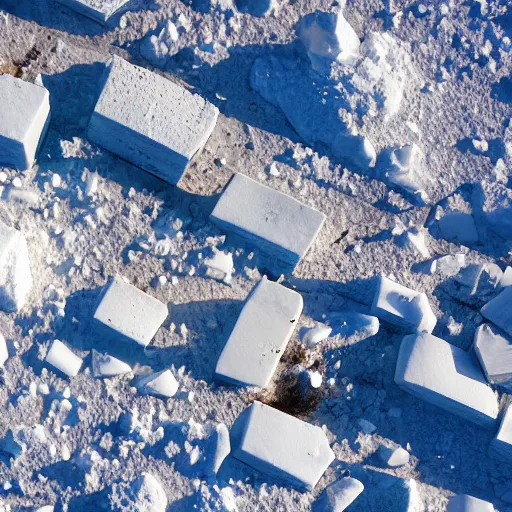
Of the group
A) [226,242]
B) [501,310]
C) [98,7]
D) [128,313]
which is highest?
[98,7]

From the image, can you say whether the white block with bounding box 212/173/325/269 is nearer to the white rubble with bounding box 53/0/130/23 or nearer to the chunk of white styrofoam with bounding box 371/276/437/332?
the chunk of white styrofoam with bounding box 371/276/437/332

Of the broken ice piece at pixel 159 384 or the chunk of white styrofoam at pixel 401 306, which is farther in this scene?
the chunk of white styrofoam at pixel 401 306

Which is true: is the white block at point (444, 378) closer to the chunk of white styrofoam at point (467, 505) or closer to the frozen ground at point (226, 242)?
the frozen ground at point (226, 242)

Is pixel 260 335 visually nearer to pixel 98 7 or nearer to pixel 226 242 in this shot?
pixel 226 242

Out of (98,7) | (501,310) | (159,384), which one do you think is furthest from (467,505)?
(98,7)

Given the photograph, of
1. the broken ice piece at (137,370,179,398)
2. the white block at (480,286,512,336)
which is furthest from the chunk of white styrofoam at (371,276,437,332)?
the broken ice piece at (137,370,179,398)

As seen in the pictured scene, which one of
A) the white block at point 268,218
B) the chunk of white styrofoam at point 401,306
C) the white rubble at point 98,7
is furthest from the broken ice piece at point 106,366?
the white rubble at point 98,7
